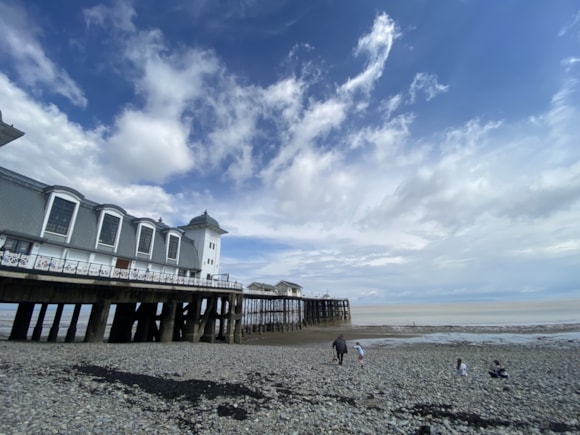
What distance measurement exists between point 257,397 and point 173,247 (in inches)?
838

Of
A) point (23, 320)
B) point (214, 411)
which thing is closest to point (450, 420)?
point (214, 411)

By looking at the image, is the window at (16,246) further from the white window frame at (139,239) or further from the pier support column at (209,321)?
the pier support column at (209,321)

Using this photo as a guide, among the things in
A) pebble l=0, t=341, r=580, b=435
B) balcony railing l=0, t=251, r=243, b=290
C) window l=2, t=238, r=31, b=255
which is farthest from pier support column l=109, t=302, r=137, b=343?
pebble l=0, t=341, r=580, b=435

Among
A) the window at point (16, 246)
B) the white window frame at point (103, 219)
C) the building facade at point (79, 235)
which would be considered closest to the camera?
the window at point (16, 246)

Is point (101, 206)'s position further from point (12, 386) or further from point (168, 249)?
point (12, 386)

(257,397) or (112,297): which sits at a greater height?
(112,297)

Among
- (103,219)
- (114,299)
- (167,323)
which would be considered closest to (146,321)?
(167,323)

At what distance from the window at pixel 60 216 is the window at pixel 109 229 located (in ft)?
7.61

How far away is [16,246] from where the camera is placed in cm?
1507

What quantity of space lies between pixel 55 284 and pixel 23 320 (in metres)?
7.83

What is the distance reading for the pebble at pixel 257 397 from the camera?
20.8ft

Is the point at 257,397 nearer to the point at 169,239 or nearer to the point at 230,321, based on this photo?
the point at 230,321

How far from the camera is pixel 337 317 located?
6112 cm

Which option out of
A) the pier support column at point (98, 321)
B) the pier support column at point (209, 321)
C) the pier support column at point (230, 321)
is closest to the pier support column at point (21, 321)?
the pier support column at point (98, 321)
